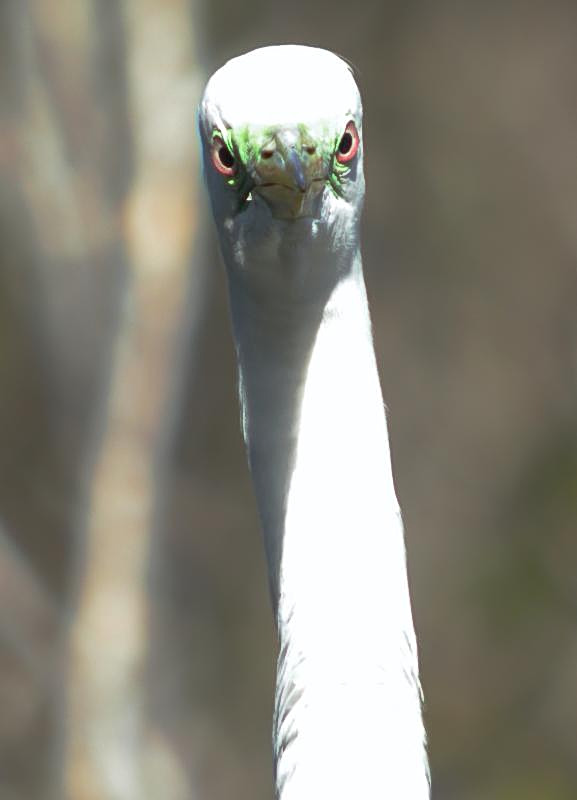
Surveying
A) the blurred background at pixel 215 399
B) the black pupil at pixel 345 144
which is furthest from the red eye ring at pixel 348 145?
the blurred background at pixel 215 399

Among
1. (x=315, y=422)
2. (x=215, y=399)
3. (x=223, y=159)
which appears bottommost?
(x=215, y=399)

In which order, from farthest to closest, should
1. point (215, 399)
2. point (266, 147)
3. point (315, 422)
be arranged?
point (215, 399)
point (315, 422)
point (266, 147)

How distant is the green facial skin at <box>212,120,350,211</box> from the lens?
1.17 m

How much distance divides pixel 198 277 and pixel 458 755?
1.59 m

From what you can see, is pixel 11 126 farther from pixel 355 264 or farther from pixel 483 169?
pixel 355 264

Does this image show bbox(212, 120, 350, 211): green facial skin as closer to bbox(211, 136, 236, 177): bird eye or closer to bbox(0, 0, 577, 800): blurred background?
bbox(211, 136, 236, 177): bird eye

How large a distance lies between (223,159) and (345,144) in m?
0.11

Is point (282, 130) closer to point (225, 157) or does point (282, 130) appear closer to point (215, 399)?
point (225, 157)

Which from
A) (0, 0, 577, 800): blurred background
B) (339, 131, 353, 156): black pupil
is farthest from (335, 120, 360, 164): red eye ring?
(0, 0, 577, 800): blurred background

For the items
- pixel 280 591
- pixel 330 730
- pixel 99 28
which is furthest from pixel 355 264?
pixel 99 28

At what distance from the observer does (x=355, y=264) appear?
1315 millimetres

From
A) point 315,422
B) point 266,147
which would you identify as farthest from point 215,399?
point 266,147

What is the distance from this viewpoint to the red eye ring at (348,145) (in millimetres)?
1237

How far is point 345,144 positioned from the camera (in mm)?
1242
